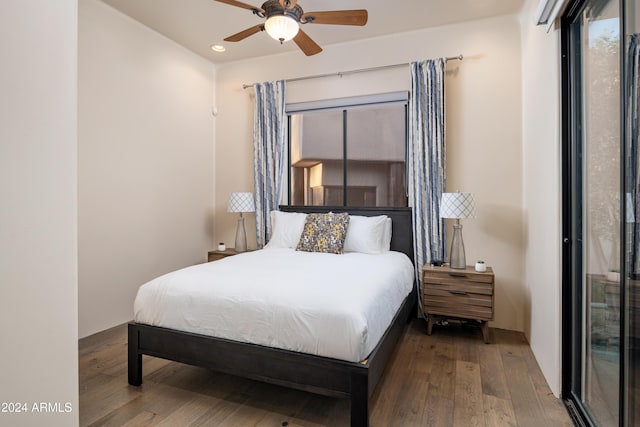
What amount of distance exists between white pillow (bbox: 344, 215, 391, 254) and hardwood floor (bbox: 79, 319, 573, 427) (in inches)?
38.8

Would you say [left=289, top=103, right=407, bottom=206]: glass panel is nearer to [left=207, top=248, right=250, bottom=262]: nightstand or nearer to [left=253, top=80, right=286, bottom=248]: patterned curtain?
[left=253, top=80, right=286, bottom=248]: patterned curtain

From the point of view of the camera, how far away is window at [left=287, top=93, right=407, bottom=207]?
3.80 meters

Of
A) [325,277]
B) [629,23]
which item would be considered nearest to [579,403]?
[325,277]

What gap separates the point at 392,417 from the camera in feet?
6.22

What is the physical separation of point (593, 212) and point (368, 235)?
6.15 ft

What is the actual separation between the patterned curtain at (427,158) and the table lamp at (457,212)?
23 centimetres

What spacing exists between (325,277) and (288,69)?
2.89 m

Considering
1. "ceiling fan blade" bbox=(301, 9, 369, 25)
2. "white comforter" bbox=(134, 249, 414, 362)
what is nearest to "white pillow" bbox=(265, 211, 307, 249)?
"white comforter" bbox=(134, 249, 414, 362)

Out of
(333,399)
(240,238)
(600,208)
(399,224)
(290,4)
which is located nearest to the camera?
(600,208)

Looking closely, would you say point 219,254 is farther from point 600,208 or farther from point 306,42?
point 600,208

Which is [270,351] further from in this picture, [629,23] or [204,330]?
[629,23]

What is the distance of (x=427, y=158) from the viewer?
135 inches

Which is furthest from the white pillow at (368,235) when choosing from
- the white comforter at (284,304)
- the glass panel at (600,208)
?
the glass panel at (600,208)

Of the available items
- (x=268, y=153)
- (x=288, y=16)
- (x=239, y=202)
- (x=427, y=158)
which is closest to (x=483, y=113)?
(x=427, y=158)
